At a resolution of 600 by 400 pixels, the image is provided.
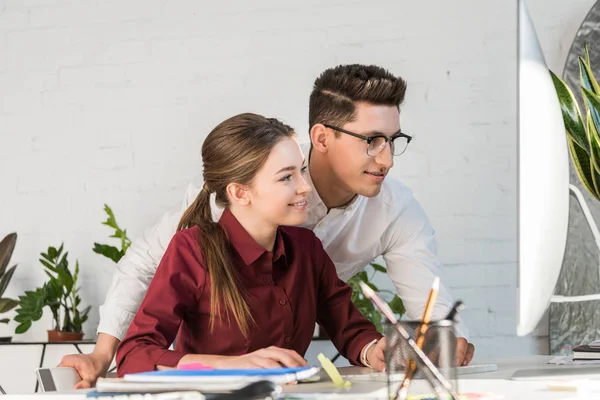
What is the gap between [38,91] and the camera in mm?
3332

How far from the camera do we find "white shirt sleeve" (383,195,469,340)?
6.85ft

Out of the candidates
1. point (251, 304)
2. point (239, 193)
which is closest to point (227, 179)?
point (239, 193)

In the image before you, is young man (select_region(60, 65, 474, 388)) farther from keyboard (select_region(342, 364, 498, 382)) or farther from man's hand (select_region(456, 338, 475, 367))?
keyboard (select_region(342, 364, 498, 382))

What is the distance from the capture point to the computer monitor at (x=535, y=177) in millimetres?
769

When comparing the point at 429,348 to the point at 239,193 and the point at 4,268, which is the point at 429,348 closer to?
the point at 239,193

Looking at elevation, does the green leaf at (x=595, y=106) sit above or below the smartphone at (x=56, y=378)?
above

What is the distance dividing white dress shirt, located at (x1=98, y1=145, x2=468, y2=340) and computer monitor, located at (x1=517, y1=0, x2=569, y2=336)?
4.07 ft

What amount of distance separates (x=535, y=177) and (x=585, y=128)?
→ 3.51 ft

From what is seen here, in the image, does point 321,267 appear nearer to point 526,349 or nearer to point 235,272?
point 235,272

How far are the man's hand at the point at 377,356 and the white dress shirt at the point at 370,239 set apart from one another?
47 centimetres

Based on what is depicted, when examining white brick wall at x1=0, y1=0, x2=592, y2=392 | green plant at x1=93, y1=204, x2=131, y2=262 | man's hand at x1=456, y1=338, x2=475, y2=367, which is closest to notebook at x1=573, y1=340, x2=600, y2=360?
man's hand at x1=456, y1=338, x2=475, y2=367

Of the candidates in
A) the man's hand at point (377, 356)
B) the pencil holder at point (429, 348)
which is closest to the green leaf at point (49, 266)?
the man's hand at point (377, 356)

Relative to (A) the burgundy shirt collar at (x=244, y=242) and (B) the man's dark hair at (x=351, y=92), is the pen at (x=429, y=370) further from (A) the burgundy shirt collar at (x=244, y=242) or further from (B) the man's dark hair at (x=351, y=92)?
(B) the man's dark hair at (x=351, y=92)

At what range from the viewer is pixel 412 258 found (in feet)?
6.95
